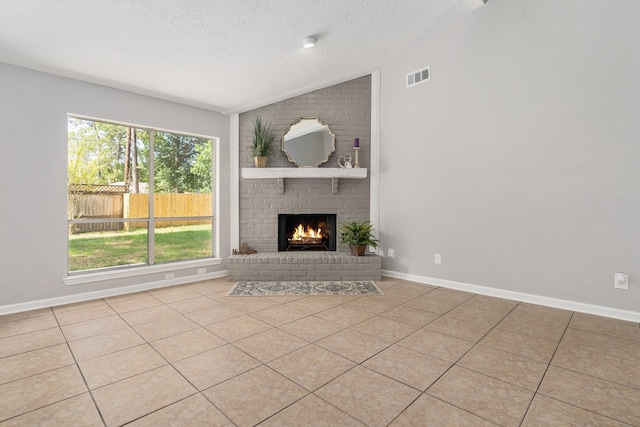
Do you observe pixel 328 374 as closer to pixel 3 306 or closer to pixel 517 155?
pixel 517 155

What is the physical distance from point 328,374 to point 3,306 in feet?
10.7

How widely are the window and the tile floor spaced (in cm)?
85

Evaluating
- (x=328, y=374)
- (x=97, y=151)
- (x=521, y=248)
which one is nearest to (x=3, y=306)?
(x=97, y=151)

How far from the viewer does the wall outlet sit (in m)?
2.90

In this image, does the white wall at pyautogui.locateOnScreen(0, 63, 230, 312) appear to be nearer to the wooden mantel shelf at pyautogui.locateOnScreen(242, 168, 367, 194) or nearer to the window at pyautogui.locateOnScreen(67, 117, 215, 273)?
the window at pyautogui.locateOnScreen(67, 117, 215, 273)

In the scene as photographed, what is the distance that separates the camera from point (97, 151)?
3.77 metres

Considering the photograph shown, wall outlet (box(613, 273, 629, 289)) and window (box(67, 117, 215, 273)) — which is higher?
window (box(67, 117, 215, 273))

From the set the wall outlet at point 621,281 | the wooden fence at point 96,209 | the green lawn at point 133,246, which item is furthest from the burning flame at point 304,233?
the wall outlet at point 621,281

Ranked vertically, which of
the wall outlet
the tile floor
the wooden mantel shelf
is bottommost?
the tile floor

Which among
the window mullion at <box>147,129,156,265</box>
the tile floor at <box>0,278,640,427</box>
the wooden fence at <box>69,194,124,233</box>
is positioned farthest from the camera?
the window mullion at <box>147,129,156,265</box>

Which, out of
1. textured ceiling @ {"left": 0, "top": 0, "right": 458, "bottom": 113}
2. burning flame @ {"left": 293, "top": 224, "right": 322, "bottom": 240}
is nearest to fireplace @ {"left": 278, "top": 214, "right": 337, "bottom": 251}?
burning flame @ {"left": 293, "top": 224, "right": 322, "bottom": 240}

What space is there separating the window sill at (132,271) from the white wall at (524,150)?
9.18ft

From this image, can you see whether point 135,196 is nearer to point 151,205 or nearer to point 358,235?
point 151,205

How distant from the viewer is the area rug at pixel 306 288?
12.5 feet
